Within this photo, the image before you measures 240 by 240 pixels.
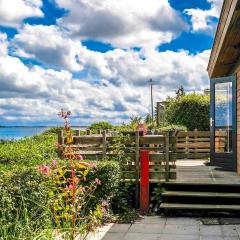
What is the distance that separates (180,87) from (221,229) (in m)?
48.4

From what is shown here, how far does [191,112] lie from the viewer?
23297 millimetres

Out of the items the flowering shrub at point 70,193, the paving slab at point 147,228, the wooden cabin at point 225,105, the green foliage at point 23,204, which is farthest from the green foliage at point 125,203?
the wooden cabin at point 225,105

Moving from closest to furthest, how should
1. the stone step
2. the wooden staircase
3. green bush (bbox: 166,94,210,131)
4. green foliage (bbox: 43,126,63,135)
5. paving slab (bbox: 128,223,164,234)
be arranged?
1. paving slab (bbox: 128,223,164,234)
2. the wooden staircase
3. the stone step
4. green bush (bbox: 166,94,210,131)
5. green foliage (bbox: 43,126,63,135)

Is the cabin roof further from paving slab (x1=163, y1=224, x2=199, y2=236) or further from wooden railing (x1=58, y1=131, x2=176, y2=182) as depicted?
paving slab (x1=163, y1=224, x2=199, y2=236)

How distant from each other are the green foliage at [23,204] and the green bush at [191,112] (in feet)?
58.0

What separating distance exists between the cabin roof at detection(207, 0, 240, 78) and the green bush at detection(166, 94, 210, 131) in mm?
8305

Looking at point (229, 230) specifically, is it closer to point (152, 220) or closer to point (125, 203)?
point (152, 220)

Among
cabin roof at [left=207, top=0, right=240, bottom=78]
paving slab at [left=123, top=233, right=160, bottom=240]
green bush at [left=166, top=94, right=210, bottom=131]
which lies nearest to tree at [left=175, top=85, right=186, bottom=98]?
green bush at [left=166, top=94, right=210, bottom=131]

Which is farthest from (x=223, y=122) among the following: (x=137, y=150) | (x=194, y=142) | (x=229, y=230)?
(x=194, y=142)

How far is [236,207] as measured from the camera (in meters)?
8.34

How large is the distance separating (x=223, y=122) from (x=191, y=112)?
10906 mm

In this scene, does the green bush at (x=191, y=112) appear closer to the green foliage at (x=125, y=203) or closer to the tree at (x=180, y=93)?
the tree at (x=180, y=93)

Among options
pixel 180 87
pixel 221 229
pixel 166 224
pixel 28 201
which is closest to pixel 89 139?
pixel 166 224

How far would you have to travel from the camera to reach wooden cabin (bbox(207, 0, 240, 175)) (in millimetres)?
11016
